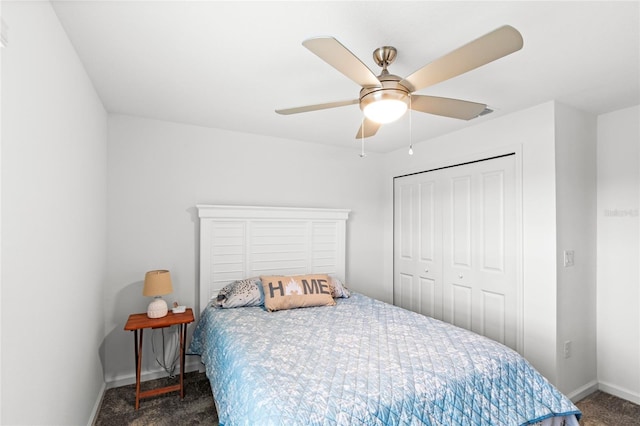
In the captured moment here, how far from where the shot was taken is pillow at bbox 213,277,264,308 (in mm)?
2861

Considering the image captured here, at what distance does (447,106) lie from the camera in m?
1.86

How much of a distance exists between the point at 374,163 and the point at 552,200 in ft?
6.86

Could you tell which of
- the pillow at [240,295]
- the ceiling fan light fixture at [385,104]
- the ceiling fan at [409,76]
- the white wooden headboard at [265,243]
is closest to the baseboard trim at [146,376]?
the white wooden headboard at [265,243]

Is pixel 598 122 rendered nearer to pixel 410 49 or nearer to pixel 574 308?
pixel 574 308

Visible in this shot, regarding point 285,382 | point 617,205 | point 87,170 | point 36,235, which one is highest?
point 87,170

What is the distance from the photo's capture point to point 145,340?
293 centimetres

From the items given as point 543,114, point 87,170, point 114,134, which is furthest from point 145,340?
point 543,114

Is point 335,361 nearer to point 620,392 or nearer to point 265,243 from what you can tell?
point 265,243

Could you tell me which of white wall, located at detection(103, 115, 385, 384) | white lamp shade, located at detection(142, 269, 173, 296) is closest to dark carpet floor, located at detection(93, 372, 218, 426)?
white wall, located at detection(103, 115, 385, 384)

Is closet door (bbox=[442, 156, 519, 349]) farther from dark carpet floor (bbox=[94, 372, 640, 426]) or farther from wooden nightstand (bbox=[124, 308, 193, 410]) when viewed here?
wooden nightstand (bbox=[124, 308, 193, 410])

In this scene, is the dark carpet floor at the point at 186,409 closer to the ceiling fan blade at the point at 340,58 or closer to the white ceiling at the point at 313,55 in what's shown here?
the white ceiling at the point at 313,55

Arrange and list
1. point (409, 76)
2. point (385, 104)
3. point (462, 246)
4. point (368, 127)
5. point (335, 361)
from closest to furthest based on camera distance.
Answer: point (409, 76)
point (385, 104)
point (335, 361)
point (368, 127)
point (462, 246)

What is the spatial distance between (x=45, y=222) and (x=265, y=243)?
2.13m

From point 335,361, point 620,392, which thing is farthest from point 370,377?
point 620,392
